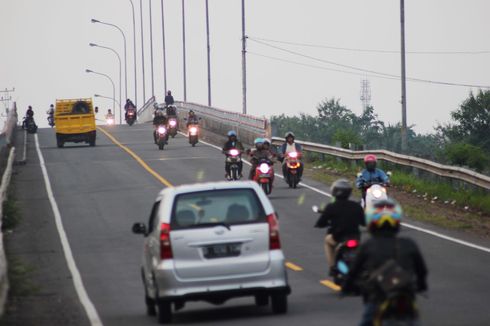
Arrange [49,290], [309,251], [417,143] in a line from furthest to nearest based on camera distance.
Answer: [417,143] → [309,251] → [49,290]

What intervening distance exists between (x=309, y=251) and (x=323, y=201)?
1030cm

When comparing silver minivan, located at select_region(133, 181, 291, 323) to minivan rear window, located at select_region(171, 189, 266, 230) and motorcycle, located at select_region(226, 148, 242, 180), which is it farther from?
motorcycle, located at select_region(226, 148, 242, 180)

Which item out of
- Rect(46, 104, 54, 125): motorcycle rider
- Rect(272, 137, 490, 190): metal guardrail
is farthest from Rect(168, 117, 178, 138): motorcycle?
Rect(46, 104, 54, 125): motorcycle rider

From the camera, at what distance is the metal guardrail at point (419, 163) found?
3225cm

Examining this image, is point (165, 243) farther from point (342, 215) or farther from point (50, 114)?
point (50, 114)

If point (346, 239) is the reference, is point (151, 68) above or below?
above

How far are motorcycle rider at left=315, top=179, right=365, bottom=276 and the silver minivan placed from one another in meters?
0.68

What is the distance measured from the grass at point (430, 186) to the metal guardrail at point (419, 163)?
35cm

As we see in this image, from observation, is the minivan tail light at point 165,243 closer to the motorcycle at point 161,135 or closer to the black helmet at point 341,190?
the black helmet at point 341,190

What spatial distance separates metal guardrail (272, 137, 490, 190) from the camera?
32250 millimetres

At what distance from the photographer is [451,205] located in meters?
33.5

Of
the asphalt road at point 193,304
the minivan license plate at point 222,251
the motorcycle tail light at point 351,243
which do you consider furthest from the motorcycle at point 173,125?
the motorcycle tail light at point 351,243

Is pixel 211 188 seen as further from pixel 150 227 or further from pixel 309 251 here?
pixel 309 251

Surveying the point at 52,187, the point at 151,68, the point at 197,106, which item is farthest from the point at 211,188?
the point at 151,68
